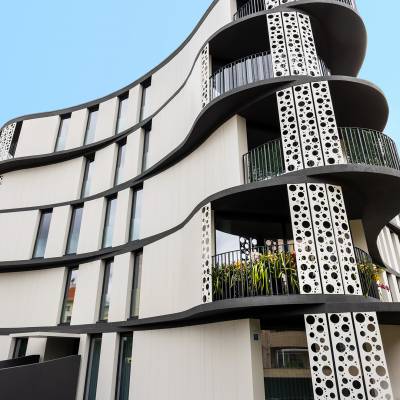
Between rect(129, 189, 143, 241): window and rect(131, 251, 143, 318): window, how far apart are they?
0.96 metres

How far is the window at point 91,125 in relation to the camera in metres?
18.0

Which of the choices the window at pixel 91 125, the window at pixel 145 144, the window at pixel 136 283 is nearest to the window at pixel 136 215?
the window at pixel 136 283

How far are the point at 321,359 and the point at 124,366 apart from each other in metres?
7.90

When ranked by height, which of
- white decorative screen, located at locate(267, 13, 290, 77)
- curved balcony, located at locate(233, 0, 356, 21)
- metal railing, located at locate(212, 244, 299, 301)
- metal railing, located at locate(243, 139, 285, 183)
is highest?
curved balcony, located at locate(233, 0, 356, 21)

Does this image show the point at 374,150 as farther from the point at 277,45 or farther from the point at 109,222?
the point at 109,222

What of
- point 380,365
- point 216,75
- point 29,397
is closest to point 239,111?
point 216,75

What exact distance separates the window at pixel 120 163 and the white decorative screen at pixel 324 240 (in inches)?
409

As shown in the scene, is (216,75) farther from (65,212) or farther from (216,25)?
(65,212)

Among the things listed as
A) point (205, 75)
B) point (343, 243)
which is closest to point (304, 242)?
point (343, 243)

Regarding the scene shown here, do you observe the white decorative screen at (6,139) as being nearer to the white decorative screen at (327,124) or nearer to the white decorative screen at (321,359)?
the white decorative screen at (327,124)

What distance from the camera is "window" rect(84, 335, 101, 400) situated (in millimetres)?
11625

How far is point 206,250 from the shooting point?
8.55 metres

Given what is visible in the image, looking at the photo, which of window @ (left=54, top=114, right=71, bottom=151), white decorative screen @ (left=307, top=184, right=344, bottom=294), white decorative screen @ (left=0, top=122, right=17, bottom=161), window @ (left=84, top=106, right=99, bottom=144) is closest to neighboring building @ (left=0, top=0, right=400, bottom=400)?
white decorative screen @ (left=307, top=184, right=344, bottom=294)

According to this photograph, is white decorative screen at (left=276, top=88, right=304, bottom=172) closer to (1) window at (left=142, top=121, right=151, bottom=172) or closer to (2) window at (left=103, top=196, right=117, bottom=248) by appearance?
(1) window at (left=142, top=121, right=151, bottom=172)
